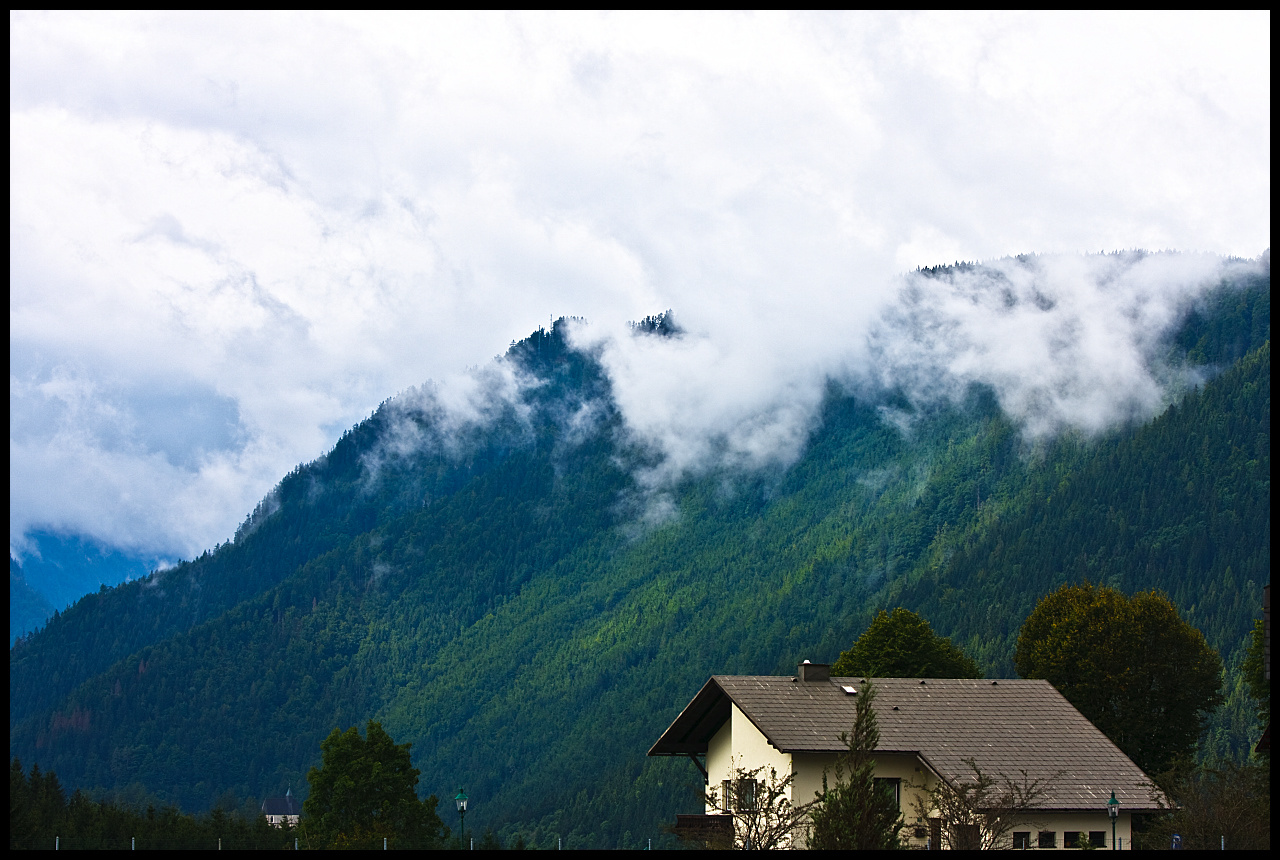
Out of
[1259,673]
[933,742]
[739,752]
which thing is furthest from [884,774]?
[1259,673]

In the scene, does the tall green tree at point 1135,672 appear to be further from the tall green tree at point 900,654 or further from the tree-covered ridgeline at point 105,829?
the tree-covered ridgeline at point 105,829

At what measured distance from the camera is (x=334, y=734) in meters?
82.8

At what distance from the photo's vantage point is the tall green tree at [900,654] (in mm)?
82500

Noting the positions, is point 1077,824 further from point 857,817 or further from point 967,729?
point 857,817

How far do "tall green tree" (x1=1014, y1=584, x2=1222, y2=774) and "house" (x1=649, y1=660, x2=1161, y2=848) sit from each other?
22.7m

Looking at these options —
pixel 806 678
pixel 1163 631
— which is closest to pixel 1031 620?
pixel 1163 631

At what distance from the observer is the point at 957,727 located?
5428 cm

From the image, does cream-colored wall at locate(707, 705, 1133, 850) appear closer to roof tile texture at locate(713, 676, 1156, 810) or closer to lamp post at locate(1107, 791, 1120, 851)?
roof tile texture at locate(713, 676, 1156, 810)

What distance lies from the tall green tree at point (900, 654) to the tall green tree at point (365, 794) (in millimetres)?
23692

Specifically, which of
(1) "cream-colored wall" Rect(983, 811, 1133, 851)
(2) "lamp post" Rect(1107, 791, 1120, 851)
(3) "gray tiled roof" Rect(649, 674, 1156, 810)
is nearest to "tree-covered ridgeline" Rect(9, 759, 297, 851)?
(3) "gray tiled roof" Rect(649, 674, 1156, 810)

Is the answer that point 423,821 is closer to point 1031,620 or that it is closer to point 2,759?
point 1031,620

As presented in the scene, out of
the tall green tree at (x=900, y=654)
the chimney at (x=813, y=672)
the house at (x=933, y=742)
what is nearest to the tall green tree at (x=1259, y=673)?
the house at (x=933, y=742)

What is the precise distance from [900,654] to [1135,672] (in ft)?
40.1

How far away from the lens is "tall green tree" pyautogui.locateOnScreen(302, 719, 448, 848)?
78.5 metres
